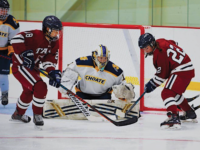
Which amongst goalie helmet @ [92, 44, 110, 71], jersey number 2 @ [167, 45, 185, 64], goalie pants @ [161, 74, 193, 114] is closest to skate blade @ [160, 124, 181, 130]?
goalie pants @ [161, 74, 193, 114]

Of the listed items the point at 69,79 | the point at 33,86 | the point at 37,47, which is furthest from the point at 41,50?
the point at 69,79

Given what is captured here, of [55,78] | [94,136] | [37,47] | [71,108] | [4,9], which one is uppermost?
[4,9]

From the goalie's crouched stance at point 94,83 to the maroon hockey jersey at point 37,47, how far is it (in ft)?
1.37

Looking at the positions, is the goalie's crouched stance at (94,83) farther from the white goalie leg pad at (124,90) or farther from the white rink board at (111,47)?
the white rink board at (111,47)

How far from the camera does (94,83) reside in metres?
4.77

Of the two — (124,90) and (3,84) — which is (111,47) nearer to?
(124,90)

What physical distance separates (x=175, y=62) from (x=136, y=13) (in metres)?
4.07

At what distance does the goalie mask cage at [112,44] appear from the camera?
524 centimetres

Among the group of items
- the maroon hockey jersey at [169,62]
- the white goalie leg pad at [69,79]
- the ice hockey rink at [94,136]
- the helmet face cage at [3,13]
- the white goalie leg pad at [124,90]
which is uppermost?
the helmet face cage at [3,13]

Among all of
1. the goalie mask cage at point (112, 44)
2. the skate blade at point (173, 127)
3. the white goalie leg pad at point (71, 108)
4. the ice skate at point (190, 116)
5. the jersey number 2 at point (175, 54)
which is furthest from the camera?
the goalie mask cage at point (112, 44)

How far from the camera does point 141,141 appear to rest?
3.62 metres

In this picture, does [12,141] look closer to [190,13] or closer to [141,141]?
[141,141]

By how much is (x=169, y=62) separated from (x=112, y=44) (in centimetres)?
122

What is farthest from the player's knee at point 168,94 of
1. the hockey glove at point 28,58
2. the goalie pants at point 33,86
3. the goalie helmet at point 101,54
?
the hockey glove at point 28,58
